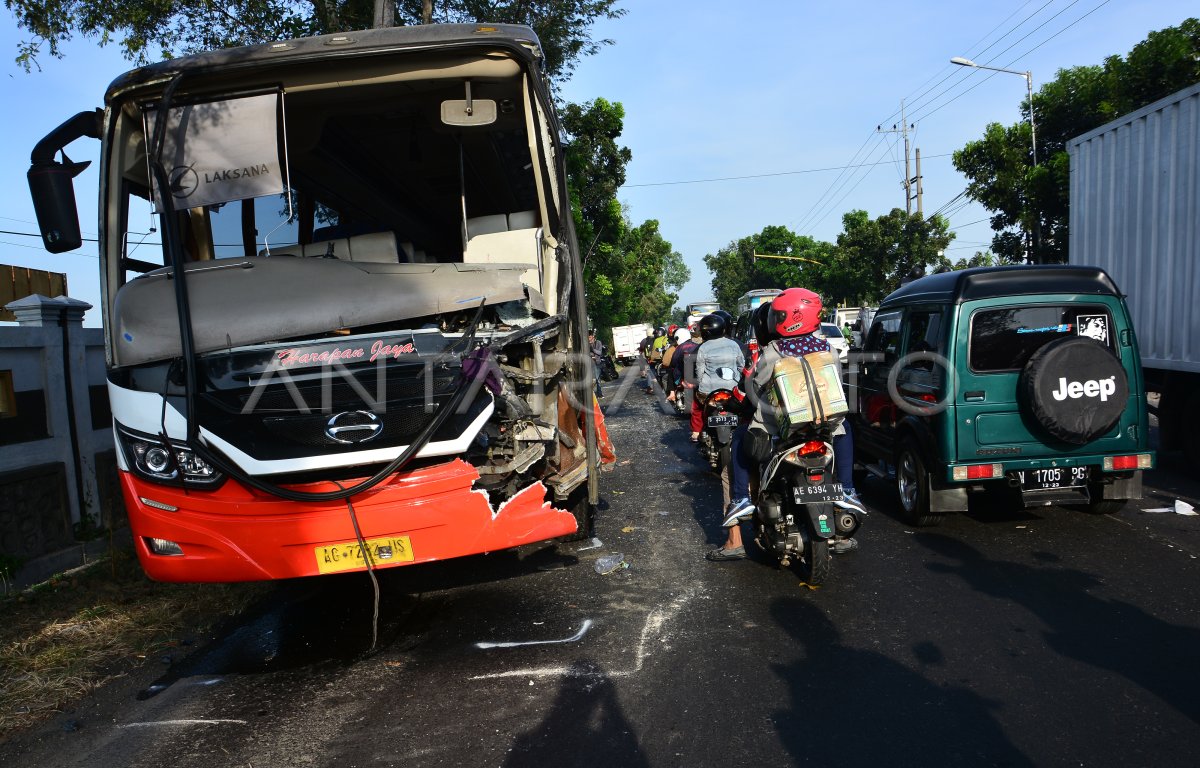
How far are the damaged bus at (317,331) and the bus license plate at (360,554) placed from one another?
0.04 ft

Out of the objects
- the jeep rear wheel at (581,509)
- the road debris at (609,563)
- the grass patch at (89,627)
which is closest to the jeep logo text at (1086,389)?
the road debris at (609,563)

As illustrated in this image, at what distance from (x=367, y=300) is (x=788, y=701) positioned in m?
2.82

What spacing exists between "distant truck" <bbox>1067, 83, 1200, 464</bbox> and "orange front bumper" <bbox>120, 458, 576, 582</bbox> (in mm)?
7185

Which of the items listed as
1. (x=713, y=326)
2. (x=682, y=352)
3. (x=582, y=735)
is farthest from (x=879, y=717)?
(x=682, y=352)

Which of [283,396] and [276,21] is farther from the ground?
[276,21]

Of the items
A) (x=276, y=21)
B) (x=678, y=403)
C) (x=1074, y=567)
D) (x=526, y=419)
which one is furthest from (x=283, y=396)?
(x=276, y=21)

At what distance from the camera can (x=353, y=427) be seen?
4.00m

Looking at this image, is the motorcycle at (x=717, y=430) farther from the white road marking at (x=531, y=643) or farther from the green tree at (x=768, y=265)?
the green tree at (x=768, y=265)

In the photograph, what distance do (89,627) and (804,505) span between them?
4.34 m

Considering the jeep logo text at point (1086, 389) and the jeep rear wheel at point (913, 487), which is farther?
the jeep rear wheel at point (913, 487)

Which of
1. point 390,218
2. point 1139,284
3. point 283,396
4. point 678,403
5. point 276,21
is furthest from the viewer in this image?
point 678,403

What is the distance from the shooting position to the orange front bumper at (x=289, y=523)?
401 centimetres

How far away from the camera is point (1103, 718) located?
318 centimetres

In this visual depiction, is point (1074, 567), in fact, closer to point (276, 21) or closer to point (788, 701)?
point (788, 701)
